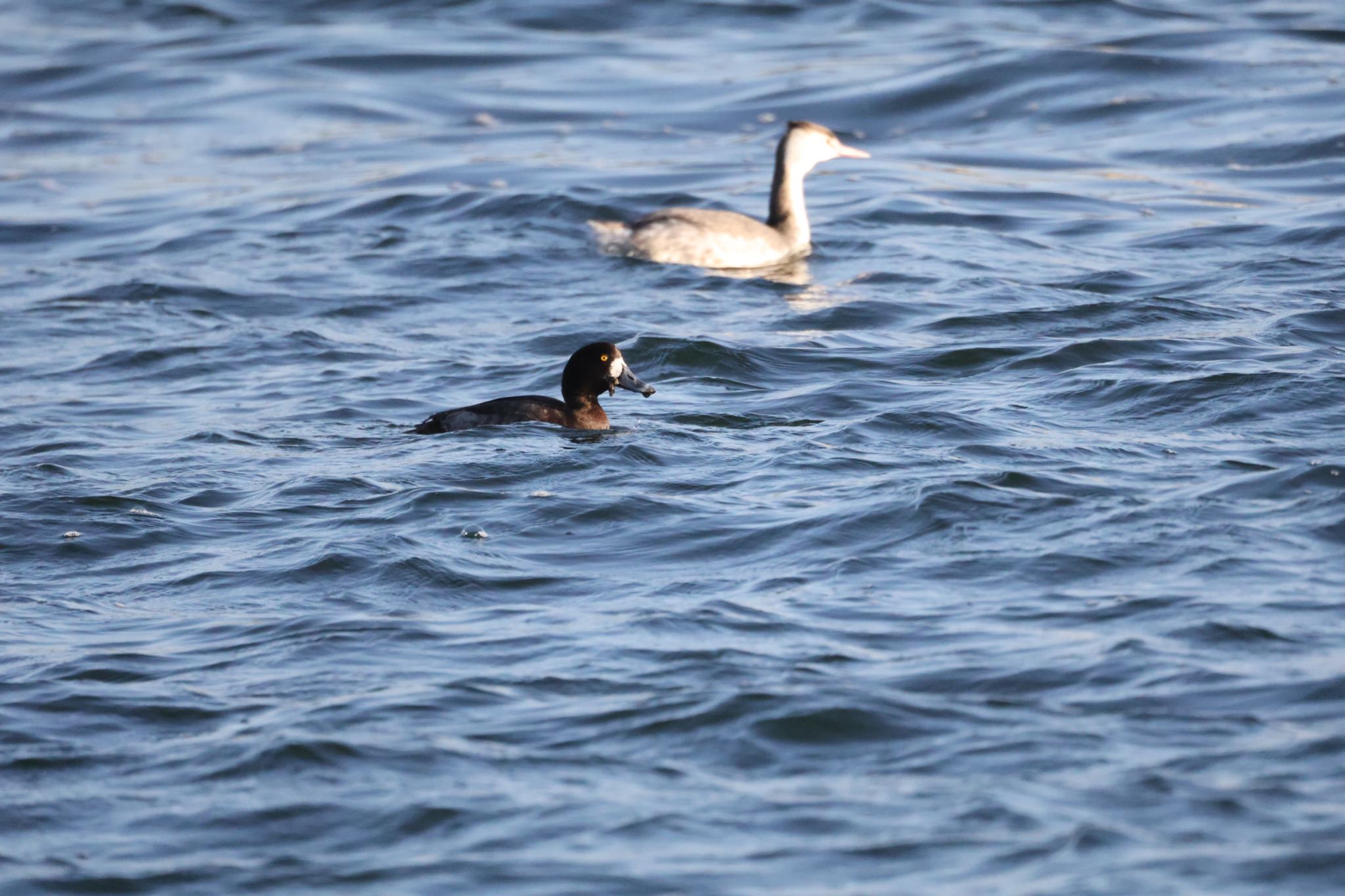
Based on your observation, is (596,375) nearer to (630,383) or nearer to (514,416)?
(630,383)

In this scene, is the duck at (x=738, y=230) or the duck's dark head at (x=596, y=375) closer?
the duck's dark head at (x=596, y=375)

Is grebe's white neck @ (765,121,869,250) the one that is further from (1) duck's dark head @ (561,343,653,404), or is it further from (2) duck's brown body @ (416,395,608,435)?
(2) duck's brown body @ (416,395,608,435)

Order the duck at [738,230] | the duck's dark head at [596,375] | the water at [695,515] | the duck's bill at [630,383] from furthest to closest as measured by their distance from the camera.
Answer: the duck at [738,230], the duck's bill at [630,383], the duck's dark head at [596,375], the water at [695,515]

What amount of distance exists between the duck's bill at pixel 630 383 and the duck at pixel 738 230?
12.7 feet

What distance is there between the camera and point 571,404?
10.8 metres

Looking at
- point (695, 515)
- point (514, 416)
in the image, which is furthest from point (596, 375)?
point (695, 515)

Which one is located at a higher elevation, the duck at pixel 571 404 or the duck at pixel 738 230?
the duck at pixel 738 230

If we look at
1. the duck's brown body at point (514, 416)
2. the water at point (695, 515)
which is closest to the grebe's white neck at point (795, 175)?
the water at point (695, 515)

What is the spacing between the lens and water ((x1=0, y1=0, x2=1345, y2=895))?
5730 millimetres

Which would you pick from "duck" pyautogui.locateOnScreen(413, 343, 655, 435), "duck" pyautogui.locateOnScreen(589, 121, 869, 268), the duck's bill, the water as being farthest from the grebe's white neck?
"duck" pyautogui.locateOnScreen(413, 343, 655, 435)

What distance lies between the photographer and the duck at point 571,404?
10461 millimetres

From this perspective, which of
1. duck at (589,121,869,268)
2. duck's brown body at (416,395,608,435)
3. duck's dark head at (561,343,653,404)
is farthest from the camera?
duck at (589,121,869,268)

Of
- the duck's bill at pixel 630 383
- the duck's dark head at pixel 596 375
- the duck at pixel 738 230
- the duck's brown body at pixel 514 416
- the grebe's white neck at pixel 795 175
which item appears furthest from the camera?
the grebe's white neck at pixel 795 175

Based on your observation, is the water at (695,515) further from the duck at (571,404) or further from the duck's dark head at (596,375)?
the duck's dark head at (596,375)
